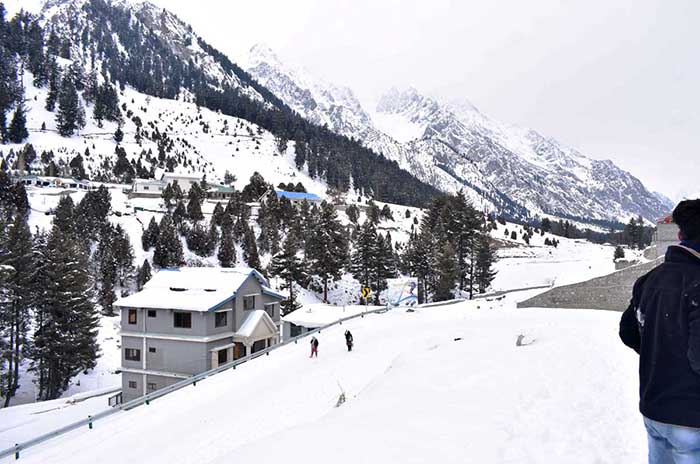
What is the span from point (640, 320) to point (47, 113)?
19308 cm

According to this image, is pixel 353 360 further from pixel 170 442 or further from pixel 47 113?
pixel 47 113

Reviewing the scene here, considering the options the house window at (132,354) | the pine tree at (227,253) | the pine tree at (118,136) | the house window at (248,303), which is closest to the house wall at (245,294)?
the house window at (248,303)

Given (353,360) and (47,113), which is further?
(47,113)

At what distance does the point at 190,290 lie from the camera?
32875mm

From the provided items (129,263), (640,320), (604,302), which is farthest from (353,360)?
(129,263)

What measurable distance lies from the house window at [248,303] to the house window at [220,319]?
213cm

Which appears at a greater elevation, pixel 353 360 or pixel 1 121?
pixel 1 121

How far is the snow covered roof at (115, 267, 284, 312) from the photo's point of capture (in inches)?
1232

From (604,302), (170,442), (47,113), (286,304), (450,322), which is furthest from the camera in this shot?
(47,113)

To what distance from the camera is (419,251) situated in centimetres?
5541

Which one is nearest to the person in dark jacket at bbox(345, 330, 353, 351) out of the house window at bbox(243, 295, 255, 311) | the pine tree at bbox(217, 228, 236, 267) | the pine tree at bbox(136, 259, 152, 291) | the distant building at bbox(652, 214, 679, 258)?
the house window at bbox(243, 295, 255, 311)

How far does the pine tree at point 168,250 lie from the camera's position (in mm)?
63987

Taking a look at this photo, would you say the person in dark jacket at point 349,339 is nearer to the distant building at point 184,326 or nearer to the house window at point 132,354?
the distant building at point 184,326

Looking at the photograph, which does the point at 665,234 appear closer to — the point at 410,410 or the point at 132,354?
the point at 410,410
